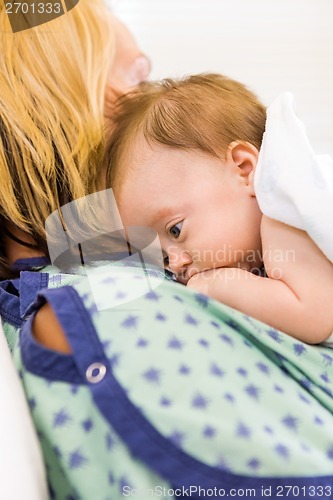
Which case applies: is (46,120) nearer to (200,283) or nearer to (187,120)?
(187,120)

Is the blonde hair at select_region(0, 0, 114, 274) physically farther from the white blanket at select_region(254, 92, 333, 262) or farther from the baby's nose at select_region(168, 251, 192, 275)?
the white blanket at select_region(254, 92, 333, 262)

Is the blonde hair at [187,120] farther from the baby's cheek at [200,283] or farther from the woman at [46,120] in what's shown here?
the baby's cheek at [200,283]

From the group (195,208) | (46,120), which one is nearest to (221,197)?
(195,208)

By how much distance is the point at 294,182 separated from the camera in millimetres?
723

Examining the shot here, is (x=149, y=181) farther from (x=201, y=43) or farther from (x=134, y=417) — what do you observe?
(x=201, y=43)

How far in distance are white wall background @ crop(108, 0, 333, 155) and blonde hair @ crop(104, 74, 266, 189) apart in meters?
0.78

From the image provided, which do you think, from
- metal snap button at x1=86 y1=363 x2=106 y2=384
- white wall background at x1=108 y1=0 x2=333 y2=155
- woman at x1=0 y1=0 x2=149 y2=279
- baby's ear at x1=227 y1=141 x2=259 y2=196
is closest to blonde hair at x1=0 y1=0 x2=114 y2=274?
woman at x1=0 y1=0 x2=149 y2=279

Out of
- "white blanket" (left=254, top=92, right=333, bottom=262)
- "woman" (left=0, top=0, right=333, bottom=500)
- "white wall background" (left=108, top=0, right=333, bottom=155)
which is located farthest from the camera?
"white wall background" (left=108, top=0, right=333, bottom=155)

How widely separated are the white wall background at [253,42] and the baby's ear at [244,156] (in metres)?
0.89

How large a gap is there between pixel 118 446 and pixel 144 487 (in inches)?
1.8

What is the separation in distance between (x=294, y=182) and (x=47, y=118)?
1.42 feet

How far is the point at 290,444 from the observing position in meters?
0.57

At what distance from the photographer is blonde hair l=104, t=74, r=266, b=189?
2.86ft

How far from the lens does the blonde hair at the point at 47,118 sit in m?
0.89
